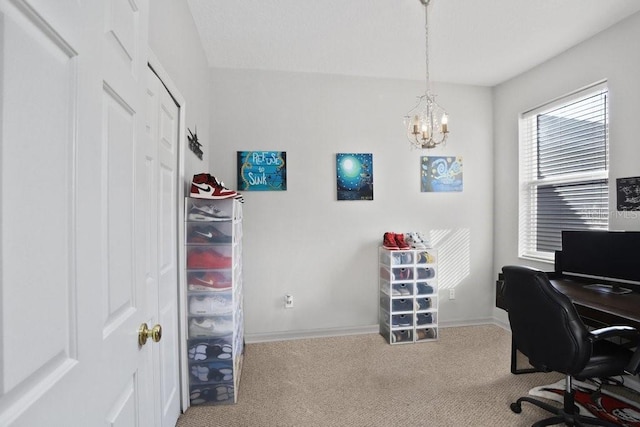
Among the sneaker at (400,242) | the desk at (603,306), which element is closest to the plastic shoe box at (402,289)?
the sneaker at (400,242)

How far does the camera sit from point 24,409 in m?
0.43

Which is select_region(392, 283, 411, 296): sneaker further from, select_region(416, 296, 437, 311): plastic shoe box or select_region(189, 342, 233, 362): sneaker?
select_region(189, 342, 233, 362): sneaker

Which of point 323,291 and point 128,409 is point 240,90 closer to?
point 323,291

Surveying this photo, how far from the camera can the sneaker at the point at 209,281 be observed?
2.06 m

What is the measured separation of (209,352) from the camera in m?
2.07

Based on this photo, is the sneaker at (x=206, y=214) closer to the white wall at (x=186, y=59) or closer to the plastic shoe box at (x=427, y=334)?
the white wall at (x=186, y=59)

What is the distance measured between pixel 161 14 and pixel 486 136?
3.34 meters

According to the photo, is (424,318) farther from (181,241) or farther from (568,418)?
(181,241)

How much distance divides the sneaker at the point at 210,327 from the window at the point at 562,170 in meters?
2.96

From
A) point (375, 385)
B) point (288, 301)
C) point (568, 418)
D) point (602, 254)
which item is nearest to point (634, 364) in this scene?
point (568, 418)

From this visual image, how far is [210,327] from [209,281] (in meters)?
0.31

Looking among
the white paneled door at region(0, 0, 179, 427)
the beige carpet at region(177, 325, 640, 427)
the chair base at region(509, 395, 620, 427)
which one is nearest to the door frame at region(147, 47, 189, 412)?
the beige carpet at region(177, 325, 640, 427)

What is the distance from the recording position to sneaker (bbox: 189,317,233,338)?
206 centimetres

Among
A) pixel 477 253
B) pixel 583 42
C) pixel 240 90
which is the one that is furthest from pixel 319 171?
pixel 583 42
